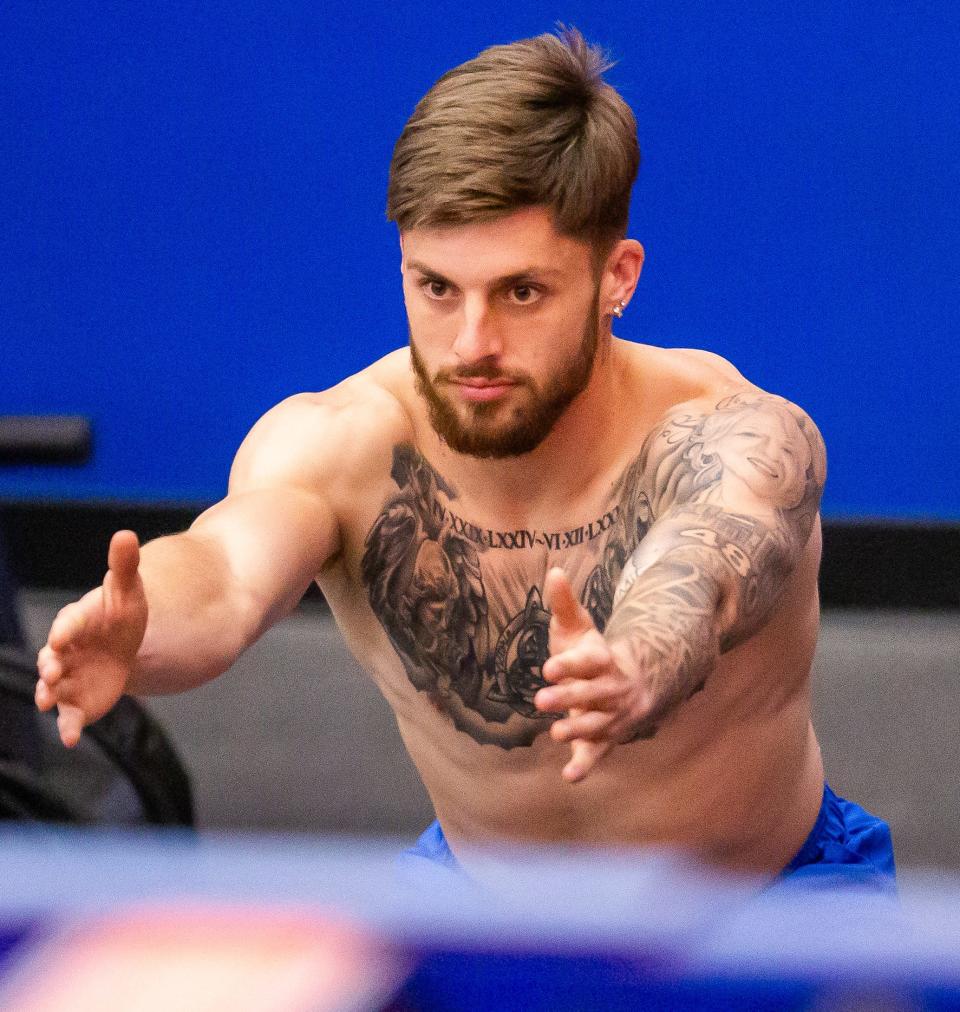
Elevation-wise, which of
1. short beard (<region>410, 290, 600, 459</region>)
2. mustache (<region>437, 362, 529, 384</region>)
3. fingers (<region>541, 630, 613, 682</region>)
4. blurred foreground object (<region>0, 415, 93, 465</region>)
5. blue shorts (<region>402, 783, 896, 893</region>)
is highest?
mustache (<region>437, 362, 529, 384</region>)

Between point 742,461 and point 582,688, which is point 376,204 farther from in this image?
point 582,688

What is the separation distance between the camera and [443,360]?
1.37 m

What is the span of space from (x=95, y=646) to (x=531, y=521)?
0.55 meters

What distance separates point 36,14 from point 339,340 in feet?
2.92

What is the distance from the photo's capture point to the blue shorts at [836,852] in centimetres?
164

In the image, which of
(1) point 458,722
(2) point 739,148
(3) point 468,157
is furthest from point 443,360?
(2) point 739,148

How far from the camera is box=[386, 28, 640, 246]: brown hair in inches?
52.9

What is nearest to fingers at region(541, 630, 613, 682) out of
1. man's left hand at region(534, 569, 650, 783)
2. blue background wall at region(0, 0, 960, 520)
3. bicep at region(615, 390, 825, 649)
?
man's left hand at region(534, 569, 650, 783)

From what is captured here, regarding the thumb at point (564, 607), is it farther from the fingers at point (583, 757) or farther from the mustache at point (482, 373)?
the mustache at point (482, 373)

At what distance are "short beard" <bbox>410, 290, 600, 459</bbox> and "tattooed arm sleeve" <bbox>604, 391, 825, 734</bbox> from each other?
0.11m

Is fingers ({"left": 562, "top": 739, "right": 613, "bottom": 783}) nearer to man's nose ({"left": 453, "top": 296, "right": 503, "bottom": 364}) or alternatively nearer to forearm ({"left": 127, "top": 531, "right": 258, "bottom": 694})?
forearm ({"left": 127, "top": 531, "right": 258, "bottom": 694})

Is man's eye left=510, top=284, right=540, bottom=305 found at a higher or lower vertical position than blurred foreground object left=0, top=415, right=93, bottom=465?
higher

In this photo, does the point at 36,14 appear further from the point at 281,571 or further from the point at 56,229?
the point at 281,571

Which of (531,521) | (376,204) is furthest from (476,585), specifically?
(376,204)
